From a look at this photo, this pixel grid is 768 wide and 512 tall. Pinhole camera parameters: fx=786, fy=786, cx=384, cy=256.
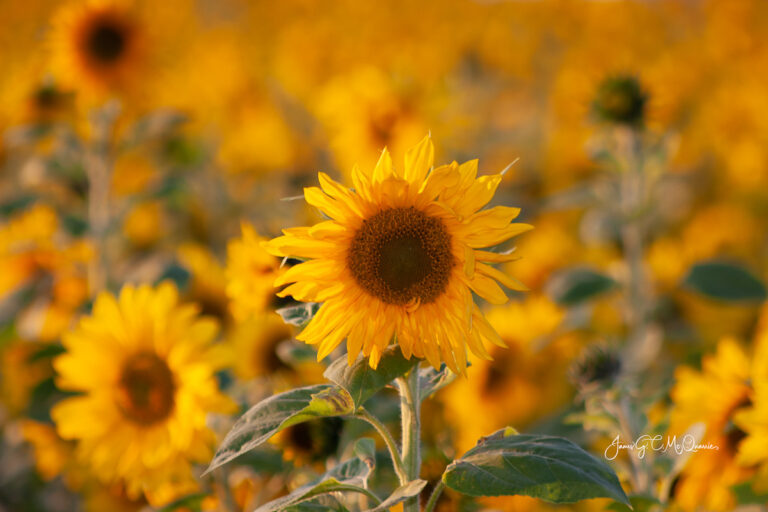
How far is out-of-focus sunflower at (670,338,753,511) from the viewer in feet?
5.34

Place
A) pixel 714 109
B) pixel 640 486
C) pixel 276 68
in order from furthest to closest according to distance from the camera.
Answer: pixel 276 68 → pixel 714 109 → pixel 640 486

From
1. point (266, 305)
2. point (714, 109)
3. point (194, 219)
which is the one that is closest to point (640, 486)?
point (266, 305)

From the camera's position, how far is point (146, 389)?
179 cm

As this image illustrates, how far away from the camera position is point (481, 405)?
7.82 ft

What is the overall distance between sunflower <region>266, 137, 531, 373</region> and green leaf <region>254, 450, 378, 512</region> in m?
0.17

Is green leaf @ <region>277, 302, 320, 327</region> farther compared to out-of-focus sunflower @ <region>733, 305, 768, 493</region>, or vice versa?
out-of-focus sunflower @ <region>733, 305, 768, 493</region>

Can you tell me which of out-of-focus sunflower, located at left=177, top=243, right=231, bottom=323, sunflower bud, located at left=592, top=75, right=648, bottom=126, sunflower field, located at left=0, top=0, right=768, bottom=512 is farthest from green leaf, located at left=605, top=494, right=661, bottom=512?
out-of-focus sunflower, located at left=177, top=243, right=231, bottom=323

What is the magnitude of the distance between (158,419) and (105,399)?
13cm

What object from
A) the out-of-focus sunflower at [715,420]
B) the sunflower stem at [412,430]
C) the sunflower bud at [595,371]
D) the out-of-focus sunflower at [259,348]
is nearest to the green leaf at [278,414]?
the sunflower stem at [412,430]

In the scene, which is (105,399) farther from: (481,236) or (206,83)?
(206,83)

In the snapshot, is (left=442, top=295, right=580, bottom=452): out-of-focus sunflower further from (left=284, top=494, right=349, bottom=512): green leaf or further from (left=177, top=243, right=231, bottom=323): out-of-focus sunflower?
(left=284, top=494, right=349, bottom=512): green leaf

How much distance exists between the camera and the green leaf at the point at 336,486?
3.32 feet

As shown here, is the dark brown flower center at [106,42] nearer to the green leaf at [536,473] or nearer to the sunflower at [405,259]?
the sunflower at [405,259]
